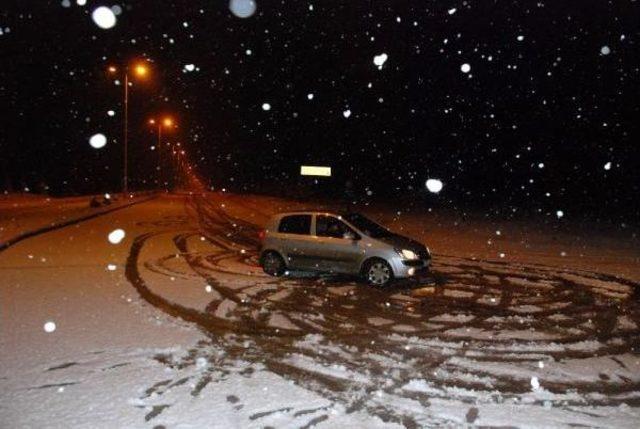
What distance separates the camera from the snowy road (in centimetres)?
575

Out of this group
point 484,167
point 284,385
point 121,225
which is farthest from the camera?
point 484,167

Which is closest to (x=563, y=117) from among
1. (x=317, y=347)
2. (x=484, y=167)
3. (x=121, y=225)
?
(x=484, y=167)

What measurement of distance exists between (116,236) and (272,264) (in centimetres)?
1048

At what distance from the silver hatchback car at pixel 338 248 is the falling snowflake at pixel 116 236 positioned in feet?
27.8

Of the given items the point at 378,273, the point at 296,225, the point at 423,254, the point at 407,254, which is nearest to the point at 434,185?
the point at 296,225

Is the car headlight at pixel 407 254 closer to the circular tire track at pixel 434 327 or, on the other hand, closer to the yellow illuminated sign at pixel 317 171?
the circular tire track at pixel 434 327

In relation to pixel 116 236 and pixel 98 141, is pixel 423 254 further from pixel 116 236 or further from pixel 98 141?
pixel 98 141

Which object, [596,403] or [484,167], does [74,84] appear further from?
[596,403]

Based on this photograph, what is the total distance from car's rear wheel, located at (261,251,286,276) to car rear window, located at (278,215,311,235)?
588 mm

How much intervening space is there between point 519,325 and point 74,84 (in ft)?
252

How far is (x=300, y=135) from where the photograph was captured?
260ft

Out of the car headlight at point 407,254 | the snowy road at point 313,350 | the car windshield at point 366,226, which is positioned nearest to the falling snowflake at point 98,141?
the snowy road at point 313,350

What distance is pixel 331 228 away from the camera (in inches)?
516

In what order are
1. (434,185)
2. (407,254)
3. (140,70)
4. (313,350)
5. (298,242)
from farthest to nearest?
1. (434,185)
2. (140,70)
3. (298,242)
4. (407,254)
5. (313,350)
